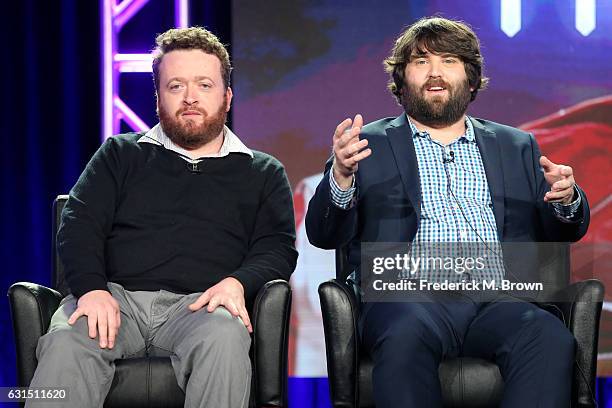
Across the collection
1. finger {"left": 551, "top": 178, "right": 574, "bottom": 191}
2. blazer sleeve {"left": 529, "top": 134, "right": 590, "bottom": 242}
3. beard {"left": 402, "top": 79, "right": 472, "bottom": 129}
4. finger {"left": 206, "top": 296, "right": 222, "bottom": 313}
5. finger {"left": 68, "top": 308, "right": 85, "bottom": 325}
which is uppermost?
beard {"left": 402, "top": 79, "right": 472, "bottom": 129}

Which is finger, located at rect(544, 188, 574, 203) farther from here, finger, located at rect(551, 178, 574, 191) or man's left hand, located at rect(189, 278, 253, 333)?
man's left hand, located at rect(189, 278, 253, 333)

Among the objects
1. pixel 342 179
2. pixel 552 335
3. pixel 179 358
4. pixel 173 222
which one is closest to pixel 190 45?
pixel 173 222

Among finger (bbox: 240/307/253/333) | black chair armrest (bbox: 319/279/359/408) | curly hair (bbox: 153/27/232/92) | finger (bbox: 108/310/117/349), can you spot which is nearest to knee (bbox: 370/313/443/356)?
black chair armrest (bbox: 319/279/359/408)

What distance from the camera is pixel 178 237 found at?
3.06 m

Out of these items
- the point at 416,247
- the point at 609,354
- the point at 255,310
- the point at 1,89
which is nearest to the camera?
the point at 255,310

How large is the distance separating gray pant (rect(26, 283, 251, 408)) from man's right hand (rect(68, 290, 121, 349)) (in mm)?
18

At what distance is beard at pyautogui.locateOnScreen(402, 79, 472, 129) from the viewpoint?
10.6 feet

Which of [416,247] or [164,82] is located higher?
[164,82]

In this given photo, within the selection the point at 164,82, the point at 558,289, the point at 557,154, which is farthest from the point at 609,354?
the point at 164,82

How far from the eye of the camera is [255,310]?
2811 mm

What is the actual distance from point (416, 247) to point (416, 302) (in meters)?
0.24

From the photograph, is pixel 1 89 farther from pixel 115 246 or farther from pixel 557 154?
pixel 557 154

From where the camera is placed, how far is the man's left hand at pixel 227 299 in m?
2.77

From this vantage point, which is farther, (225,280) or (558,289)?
(558,289)
